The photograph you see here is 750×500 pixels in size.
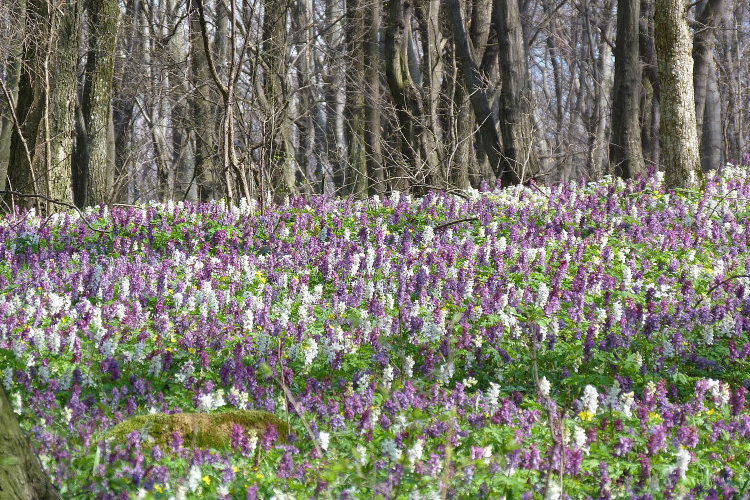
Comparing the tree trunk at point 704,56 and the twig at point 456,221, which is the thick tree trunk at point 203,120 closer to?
the twig at point 456,221

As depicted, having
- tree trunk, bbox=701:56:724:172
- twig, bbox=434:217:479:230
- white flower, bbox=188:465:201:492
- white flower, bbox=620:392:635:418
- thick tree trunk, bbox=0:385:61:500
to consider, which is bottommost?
white flower, bbox=620:392:635:418

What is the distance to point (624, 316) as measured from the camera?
658 cm

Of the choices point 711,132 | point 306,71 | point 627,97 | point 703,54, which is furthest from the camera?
point 306,71

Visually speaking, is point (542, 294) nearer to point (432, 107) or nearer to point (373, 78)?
point (432, 107)

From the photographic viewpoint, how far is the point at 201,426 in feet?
14.3

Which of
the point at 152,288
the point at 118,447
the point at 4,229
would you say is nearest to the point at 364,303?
the point at 152,288

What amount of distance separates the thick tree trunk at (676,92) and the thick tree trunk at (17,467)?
10.9 metres

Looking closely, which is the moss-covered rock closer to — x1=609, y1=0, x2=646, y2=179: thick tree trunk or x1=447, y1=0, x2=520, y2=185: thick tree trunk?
x1=447, y1=0, x2=520, y2=185: thick tree trunk

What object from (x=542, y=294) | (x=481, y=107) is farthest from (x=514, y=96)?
(x=542, y=294)

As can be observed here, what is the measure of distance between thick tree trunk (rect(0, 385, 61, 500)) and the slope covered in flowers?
1.23 feet

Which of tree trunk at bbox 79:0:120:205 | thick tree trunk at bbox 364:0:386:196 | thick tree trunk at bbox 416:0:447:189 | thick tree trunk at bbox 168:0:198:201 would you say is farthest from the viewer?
thick tree trunk at bbox 168:0:198:201

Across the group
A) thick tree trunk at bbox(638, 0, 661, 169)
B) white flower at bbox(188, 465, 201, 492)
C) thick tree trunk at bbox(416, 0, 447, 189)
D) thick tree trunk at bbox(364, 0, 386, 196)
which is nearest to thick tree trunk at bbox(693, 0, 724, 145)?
thick tree trunk at bbox(638, 0, 661, 169)

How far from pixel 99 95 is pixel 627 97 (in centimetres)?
1080

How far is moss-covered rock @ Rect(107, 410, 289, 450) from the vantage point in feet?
13.8
